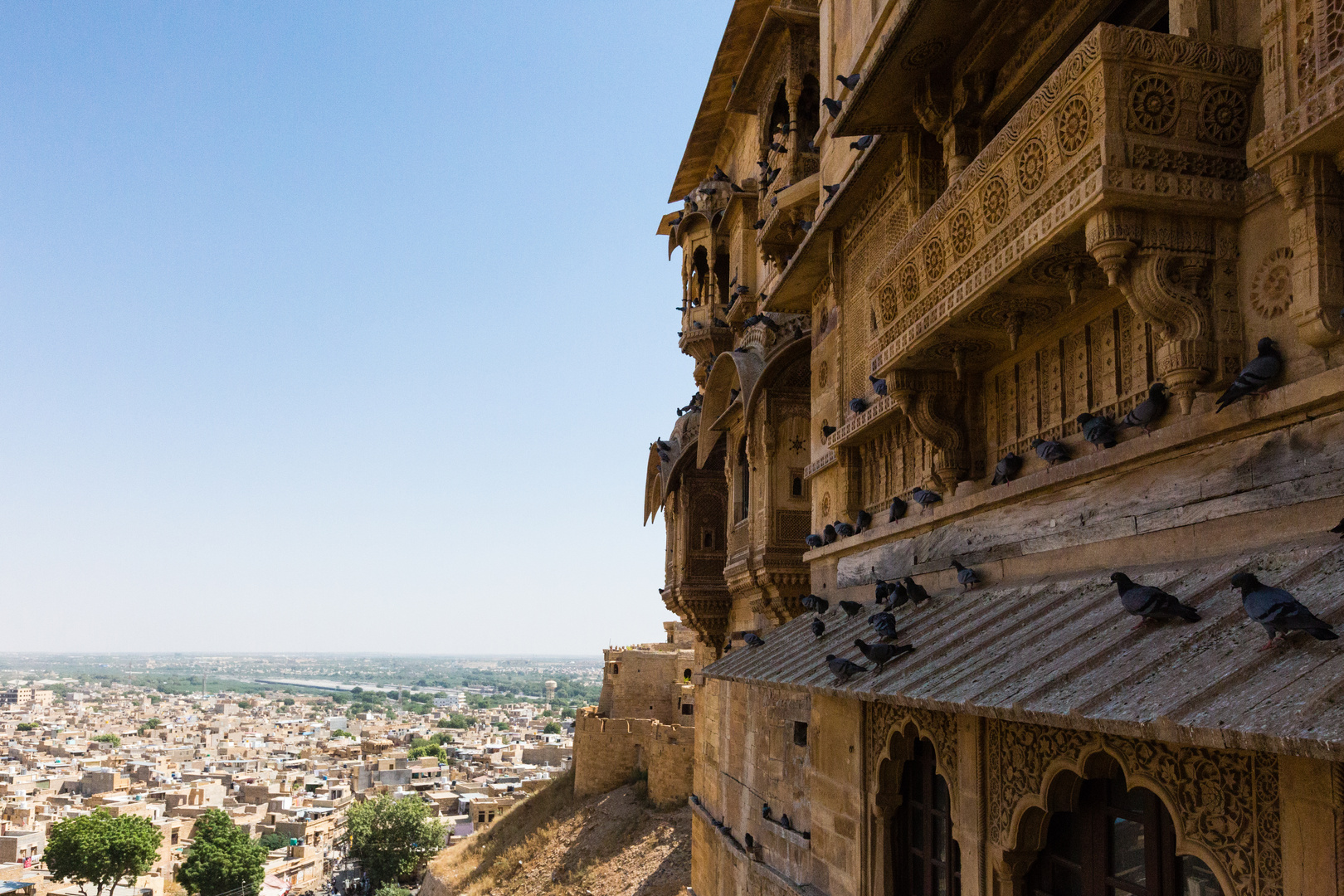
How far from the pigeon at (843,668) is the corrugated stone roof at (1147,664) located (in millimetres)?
62

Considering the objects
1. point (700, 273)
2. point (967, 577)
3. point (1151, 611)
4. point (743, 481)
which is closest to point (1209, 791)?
point (1151, 611)

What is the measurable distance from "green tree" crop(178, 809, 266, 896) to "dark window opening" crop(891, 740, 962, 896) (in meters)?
47.2

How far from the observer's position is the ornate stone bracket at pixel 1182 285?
13.1 ft

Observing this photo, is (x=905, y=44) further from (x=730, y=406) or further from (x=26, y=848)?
(x=26, y=848)

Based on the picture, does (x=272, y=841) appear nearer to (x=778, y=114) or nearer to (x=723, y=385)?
(x=723, y=385)

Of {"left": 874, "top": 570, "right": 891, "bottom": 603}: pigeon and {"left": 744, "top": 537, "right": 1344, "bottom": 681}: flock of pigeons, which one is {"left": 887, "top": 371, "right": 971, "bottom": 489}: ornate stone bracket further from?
{"left": 874, "top": 570, "right": 891, "bottom": 603}: pigeon

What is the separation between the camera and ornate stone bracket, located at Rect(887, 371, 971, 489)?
632 centimetres

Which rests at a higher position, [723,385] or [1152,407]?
[723,385]

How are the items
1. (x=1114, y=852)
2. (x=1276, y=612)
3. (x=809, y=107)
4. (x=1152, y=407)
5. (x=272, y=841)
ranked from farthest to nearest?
1. (x=272, y=841)
2. (x=809, y=107)
3. (x=1114, y=852)
4. (x=1152, y=407)
5. (x=1276, y=612)

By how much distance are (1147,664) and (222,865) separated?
50771 millimetres

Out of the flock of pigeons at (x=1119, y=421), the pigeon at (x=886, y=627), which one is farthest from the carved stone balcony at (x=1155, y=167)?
the pigeon at (x=886, y=627)

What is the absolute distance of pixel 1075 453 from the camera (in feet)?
16.6

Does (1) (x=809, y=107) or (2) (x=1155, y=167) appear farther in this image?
(1) (x=809, y=107)

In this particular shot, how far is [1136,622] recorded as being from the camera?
13.0ft
